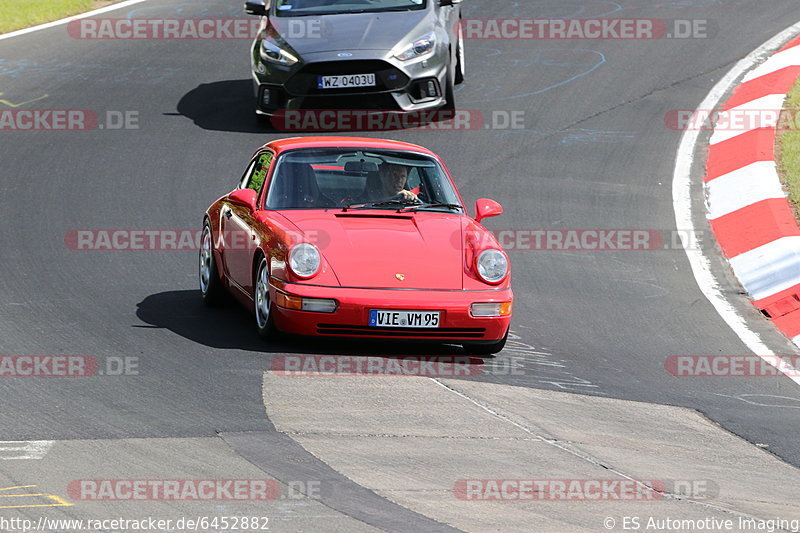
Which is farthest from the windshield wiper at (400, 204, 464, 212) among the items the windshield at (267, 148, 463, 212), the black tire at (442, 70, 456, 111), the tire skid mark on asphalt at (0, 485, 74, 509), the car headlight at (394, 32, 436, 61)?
the black tire at (442, 70, 456, 111)

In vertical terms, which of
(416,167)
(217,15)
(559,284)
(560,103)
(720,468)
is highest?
(217,15)

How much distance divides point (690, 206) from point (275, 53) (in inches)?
188

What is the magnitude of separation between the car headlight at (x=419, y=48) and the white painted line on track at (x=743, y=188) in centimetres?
335

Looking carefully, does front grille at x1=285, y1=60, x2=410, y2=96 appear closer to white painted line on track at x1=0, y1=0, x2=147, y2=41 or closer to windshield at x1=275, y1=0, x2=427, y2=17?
windshield at x1=275, y1=0, x2=427, y2=17

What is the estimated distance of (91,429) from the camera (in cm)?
645

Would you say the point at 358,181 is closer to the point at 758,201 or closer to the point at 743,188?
the point at 758,201

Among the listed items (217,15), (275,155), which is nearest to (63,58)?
(217,15)

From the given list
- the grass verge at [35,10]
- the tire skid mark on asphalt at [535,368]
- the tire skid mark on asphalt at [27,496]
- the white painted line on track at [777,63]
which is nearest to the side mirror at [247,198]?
the tire skid mark on asphalt at [535,368]

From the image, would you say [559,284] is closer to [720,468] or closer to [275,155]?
[275,155]

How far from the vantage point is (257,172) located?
9695mm

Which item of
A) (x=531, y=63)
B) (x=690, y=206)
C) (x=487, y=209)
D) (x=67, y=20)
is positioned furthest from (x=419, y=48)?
(x=67, y=20)

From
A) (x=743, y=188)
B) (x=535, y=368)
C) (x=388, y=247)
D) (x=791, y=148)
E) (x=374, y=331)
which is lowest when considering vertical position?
(x=535, y=368)

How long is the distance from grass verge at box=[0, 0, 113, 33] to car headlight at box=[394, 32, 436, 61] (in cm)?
694

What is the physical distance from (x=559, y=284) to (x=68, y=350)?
414 centimetres
